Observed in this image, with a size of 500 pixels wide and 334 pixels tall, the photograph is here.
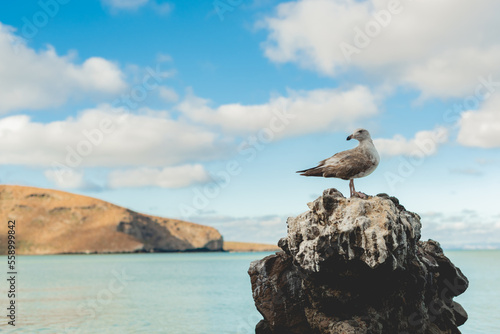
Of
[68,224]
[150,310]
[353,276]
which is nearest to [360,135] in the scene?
[353,276]

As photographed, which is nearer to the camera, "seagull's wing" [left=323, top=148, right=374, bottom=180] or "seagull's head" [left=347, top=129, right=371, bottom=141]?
"seagull's wing" [left=323, top=148, right=374, bottom=180]

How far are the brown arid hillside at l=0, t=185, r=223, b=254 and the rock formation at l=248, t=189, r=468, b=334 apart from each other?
168m

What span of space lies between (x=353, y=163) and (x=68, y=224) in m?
182

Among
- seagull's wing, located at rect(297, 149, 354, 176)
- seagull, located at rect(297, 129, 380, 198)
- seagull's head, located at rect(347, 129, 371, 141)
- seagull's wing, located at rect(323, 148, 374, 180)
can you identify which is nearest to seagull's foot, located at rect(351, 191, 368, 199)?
seagull, located at rect(297, 129, 380, 198)

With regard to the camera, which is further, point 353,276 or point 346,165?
point 346,165

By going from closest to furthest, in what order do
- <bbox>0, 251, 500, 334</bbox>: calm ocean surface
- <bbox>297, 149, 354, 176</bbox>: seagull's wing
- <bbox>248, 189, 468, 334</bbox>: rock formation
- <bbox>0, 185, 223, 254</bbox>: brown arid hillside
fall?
1. <bbox>248, 189, 468, 334</bbox>: rock formation
2. <bbox>297, 149, 354, 176</bbox>: seagull's wing
3. <bbox>0, 251, 500, 334</bbox>: calm ocean surface
4. <bbox>0, 185, 223, 254</bbox>: brown arid hillside

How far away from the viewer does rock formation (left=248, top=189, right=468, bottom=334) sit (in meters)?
9.84

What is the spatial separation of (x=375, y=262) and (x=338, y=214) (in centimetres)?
→ 125

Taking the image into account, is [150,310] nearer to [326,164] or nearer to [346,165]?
[326,164]

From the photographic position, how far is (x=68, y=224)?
178 meters

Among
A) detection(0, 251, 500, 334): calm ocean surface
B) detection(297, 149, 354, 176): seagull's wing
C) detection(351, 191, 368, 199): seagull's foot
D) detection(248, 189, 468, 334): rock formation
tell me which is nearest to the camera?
detection(248, 189, 468, 334): rock formation

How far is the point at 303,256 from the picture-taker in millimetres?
10562

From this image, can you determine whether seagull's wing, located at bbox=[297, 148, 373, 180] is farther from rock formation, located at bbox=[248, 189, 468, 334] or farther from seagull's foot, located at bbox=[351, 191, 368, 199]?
rock formation, located at bbox=[248, 189, 468, 334]

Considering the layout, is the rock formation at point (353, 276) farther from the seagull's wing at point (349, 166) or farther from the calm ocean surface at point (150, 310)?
the calm ocean surface at point (150, 310)
